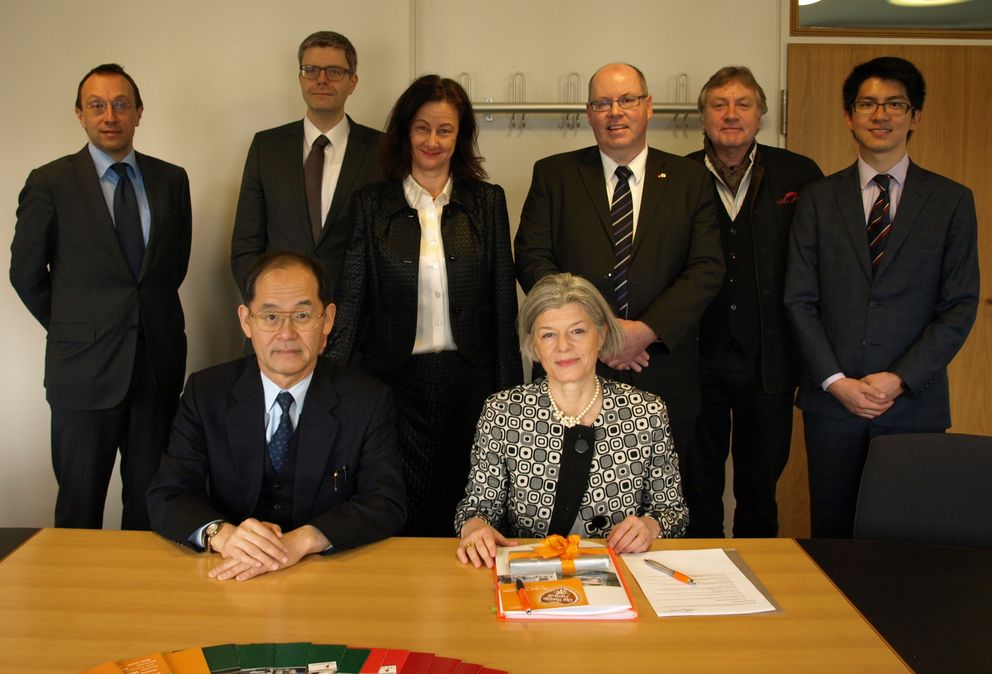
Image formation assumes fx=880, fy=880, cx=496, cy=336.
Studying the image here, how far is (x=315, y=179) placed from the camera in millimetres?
3385

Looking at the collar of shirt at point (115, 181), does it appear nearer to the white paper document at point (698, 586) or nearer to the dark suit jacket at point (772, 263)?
the dark suit jacket at point (772, 263)

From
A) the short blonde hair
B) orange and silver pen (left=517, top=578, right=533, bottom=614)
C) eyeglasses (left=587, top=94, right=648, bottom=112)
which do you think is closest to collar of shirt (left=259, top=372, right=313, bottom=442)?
the short blonde hair

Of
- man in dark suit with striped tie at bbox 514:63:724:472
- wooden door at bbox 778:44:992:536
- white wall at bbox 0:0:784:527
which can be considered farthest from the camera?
wooden door at bbox 778:44:992:536

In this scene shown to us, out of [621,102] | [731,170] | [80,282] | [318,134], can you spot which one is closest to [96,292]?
[80,282]

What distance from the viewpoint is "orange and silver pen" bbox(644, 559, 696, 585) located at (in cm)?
167

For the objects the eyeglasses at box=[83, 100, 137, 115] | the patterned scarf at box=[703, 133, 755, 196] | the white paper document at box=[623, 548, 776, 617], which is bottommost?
the white paper document at box=[623, 548, 776, 617]

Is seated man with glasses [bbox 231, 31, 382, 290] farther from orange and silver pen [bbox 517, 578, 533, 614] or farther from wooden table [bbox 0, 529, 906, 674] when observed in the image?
orange and silver pen [bbox 517, 578, 533, 614]

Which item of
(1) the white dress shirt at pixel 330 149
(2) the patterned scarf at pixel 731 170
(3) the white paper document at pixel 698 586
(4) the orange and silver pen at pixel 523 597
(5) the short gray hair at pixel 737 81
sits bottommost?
(3) the white paper document at pixel 698 586

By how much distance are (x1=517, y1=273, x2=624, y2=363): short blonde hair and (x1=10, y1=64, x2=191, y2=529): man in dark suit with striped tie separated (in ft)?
5.23

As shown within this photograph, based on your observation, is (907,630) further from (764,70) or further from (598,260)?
(764,70)

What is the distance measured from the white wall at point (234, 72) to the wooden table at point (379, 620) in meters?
2.48

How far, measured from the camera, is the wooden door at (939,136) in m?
4.07

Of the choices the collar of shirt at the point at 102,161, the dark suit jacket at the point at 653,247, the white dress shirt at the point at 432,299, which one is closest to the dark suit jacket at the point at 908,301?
the dark suit jacket at the point at 653,247

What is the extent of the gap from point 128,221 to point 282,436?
148cm
